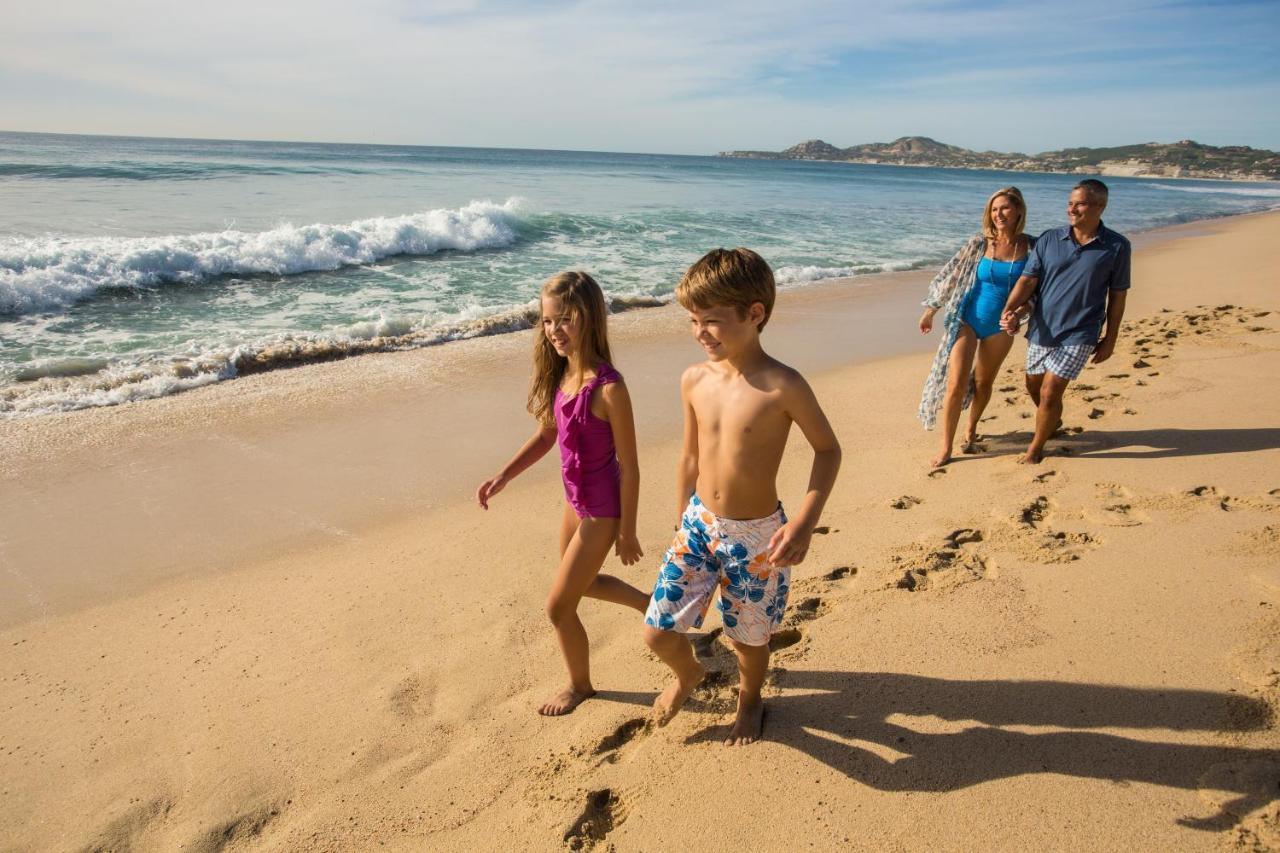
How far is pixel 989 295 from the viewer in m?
4.64

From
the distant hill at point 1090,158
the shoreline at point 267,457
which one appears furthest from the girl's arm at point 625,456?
the distant hill at point 1090,158

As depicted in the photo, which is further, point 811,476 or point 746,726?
point 746,726

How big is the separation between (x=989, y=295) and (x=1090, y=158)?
385 ft

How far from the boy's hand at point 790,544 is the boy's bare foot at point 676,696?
0.68 m

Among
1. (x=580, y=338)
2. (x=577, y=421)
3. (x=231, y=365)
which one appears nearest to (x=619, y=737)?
(x=577, y=421)

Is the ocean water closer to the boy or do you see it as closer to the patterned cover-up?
the patterned cover-up

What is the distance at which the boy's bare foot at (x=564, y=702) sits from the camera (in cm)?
270

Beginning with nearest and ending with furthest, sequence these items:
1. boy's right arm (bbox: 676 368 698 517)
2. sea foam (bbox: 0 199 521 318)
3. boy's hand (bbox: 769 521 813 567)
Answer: boy's hand (bbox: 769 521 813 567), boy's right arm (bbox: 676 368 698 517), sea foam (bbox: 0 199 521 318)

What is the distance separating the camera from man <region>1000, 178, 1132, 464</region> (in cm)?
432

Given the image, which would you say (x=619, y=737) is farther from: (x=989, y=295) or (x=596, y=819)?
(x=989, y=295)

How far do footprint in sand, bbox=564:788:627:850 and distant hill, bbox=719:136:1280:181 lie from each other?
3767 inches

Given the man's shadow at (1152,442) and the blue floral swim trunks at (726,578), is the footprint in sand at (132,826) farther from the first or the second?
the man's shadow at (1152,442)

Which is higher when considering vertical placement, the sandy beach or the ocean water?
the ocean water

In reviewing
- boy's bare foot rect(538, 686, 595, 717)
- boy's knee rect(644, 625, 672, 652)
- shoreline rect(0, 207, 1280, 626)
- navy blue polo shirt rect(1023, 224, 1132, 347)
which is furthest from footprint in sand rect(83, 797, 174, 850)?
navy blue polo shirt rect(1023, 224, 1132, 347)
